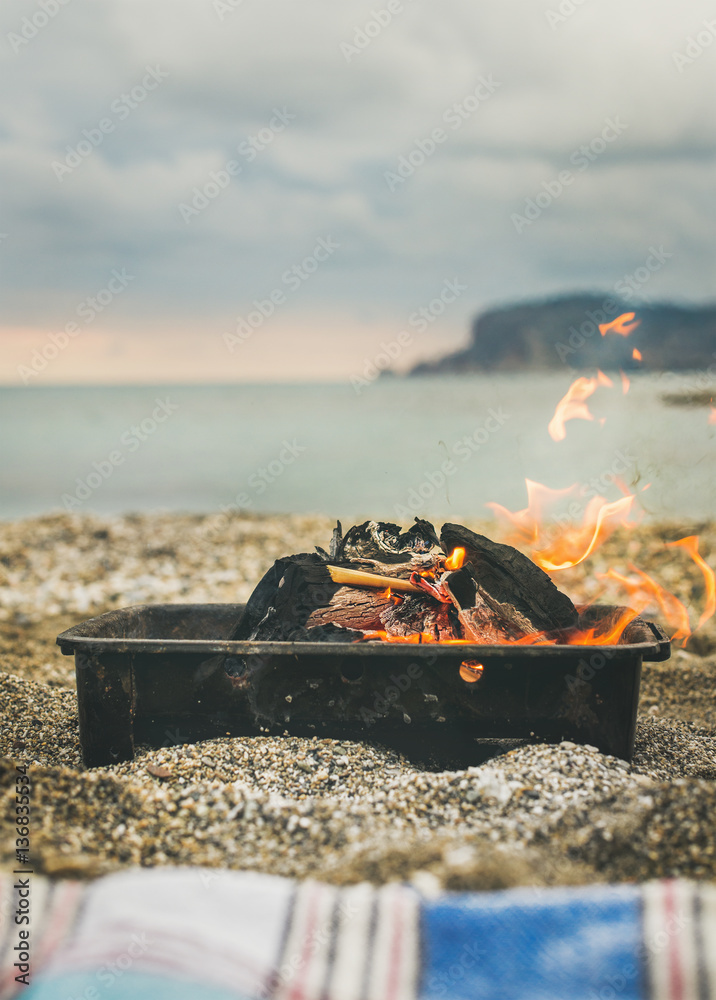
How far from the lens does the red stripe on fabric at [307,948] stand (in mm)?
2357

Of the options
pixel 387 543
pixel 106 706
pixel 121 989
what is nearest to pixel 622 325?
pixel 387 543

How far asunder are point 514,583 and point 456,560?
0.36 meters

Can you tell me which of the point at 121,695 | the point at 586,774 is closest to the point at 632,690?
the point at 586,774

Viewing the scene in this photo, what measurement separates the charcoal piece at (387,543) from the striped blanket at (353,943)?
217 centimetres

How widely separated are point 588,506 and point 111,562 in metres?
6.92

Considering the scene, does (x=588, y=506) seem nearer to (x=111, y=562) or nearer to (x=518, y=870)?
(x=518, y=870)

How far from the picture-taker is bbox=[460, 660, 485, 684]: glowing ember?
378 centimetres

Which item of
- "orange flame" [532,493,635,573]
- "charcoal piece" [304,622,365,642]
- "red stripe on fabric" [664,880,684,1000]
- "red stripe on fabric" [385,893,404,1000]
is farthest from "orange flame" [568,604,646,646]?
"red stripe on fabric" [385,893,404,1000]

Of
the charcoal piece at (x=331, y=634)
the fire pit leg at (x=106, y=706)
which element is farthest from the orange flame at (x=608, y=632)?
the fire pit leg at (x=106, y=706)

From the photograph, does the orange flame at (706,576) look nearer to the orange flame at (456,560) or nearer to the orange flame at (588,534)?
the orange flame at (588,534)

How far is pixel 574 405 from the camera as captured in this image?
519 centimetres

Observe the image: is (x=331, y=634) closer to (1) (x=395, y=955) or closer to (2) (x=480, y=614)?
(2) (x=480, y=614)

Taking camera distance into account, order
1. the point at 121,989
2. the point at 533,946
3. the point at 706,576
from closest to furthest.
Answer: the point at 121,989, the point at 533,946, the point at 706,576

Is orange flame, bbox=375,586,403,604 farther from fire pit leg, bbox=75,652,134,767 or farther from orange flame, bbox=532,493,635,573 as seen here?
fire pit leg, bbox=75,652,134,767
